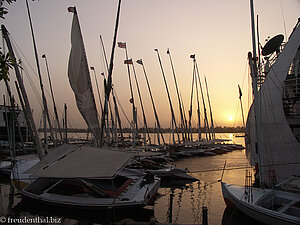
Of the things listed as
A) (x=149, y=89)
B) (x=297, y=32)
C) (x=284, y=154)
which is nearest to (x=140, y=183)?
(x=284, y=154)

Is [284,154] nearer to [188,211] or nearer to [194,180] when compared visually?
Answer: [188,211]

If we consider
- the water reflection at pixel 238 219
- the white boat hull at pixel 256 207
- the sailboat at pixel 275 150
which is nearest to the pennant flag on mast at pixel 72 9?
the sailboat at pixel 275 150

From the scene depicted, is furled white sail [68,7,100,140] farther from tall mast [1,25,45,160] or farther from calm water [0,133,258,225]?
calm water [0,133,258,225]

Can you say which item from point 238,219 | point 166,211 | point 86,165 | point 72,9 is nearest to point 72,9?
point 72,9

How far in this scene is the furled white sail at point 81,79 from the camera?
14227mm

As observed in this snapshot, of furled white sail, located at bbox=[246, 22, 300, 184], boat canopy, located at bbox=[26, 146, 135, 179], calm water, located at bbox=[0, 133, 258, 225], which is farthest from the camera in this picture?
furled white sail, located at bbox=[246, 22, 300, 184]

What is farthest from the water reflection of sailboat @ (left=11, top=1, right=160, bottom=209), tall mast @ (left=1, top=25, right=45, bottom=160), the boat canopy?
tall mast @ (left=1, top=25, right=45, bottom=160)

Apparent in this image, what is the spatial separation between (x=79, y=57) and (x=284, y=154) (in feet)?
47.1

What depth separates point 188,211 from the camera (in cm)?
1573

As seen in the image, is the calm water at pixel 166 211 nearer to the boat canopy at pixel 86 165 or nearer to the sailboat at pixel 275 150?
the sailboat at pixel 275 150

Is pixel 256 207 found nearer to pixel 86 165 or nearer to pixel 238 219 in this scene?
pixel 238 219

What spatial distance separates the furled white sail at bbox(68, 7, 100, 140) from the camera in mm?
14227

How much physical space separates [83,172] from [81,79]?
233 inches

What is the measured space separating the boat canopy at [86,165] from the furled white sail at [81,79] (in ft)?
6.73
